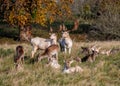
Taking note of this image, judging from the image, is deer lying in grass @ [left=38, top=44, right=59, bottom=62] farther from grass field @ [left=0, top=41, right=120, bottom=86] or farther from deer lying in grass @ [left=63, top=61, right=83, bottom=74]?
deer lying in grass @ [left=63, top=61, right=83, bottom=74]

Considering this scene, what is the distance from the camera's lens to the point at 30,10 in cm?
3462

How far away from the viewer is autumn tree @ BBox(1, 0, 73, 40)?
33312mm

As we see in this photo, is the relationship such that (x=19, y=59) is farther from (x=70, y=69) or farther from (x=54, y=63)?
(x=70, y=69)

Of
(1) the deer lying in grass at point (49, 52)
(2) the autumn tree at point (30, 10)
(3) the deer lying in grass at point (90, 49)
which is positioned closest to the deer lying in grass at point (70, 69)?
(1) the deer lying in grass at point (49, 52)

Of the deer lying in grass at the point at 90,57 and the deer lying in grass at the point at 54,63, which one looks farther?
the deer lying in grass at the point at 90,57

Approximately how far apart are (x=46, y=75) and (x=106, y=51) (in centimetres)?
403

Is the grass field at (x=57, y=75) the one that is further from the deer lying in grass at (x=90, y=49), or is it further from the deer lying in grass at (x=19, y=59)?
the deer lying in grass at (x=90, y=49)

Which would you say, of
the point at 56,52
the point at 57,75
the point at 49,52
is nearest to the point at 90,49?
the point at 56,52

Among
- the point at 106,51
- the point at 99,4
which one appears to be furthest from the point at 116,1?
the point at 106,51

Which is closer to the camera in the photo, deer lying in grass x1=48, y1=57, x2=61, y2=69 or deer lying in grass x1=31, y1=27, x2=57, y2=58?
deer lying in grass x1=48, y1=57, x2=61, y2=69

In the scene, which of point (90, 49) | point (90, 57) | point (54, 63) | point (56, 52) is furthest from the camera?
point (90, 49)

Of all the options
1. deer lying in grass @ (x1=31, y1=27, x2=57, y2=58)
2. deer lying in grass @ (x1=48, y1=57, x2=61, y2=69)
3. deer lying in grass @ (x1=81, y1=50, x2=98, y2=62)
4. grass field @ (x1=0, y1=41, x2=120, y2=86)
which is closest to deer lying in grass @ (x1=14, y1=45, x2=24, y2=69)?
grass field @ (x1=0, y1=41, x2=120, y2=86)

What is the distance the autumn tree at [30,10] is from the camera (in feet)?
109

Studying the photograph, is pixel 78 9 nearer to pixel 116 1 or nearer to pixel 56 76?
pixel 116 1
